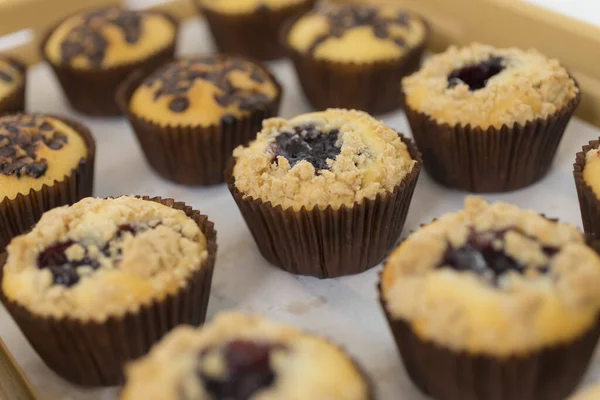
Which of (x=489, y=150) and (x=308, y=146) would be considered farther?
(x=489, y=150)

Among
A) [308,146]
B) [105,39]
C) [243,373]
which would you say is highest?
[243,373]

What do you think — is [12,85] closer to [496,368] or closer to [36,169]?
[36,169]

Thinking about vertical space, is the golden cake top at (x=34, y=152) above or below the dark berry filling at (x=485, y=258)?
below

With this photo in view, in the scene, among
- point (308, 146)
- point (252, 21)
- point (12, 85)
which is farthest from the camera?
point (252, 21)

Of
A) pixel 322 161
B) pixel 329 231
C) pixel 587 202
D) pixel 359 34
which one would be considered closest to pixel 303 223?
pixel 329 231

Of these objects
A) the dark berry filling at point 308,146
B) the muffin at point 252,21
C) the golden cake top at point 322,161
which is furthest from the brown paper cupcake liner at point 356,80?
the dark berry filling at point 308,146

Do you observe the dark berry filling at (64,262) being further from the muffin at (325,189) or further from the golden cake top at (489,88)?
the golden cake top at (489,88)

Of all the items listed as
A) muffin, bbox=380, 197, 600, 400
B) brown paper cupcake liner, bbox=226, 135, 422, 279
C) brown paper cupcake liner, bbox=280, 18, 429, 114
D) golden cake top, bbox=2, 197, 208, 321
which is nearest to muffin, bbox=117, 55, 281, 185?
brown paper cupcake liner, bbox=280, 18, 429, 114

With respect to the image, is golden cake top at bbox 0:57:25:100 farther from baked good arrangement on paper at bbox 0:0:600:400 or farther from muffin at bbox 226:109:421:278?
muffin at bbox 226:109:421:278

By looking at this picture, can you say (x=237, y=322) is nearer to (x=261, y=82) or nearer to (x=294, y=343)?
(x=294, y=343)
